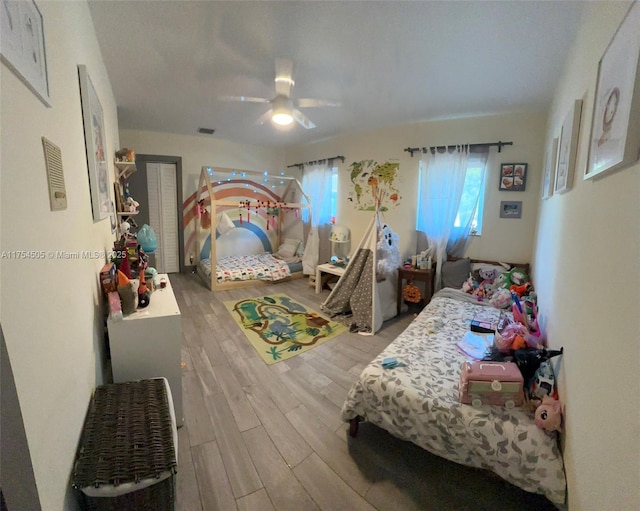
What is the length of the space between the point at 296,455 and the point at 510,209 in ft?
10.3

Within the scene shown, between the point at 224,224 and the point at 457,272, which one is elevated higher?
the point at 224,224

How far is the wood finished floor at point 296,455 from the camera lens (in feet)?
4.14

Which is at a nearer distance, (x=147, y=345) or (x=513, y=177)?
(x=147, y=345)

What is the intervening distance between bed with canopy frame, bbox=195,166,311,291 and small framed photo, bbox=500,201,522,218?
2857mm

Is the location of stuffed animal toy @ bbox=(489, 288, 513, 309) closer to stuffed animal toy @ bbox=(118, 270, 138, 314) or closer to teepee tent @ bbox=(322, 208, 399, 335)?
teepee tent @ bbox=(322, 208, 399, 335)

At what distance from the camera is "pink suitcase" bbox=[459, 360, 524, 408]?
1.27m

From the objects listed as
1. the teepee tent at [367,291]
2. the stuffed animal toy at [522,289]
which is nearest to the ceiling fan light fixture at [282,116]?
the teepee tent at [367,291]

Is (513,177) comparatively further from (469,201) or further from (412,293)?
(412,293)

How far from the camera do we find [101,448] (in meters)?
1.03

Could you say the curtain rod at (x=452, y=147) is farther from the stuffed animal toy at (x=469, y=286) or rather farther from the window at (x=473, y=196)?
the stuffed animal toy at (x=469, y=286)

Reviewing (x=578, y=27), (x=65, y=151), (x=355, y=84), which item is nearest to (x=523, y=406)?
(x=578, y=27)

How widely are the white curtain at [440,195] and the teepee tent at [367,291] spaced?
0.63 meters

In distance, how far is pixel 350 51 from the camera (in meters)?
1.89

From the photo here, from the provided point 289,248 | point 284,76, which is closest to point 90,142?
point 284,76
